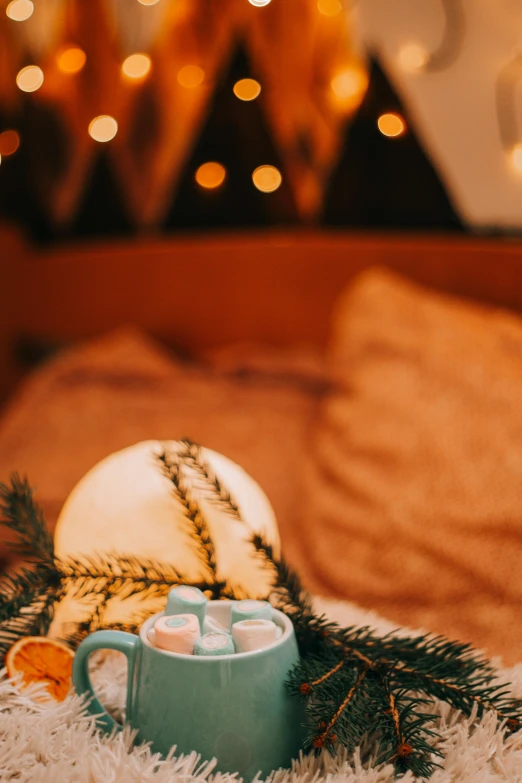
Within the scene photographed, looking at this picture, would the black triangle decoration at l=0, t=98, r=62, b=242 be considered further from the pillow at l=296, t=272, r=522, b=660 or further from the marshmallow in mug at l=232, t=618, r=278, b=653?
the marshmallow in mug at l=232, t=618, r=278, b=653

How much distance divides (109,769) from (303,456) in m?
0.69

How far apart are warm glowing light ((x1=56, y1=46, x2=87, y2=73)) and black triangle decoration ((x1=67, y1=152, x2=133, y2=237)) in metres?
0.20

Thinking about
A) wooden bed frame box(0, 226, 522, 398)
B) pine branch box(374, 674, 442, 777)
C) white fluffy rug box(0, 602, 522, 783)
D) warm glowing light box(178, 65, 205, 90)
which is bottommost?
white fluffy rug box(0, 602, 522, 783)

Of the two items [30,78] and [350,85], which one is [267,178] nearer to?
[350,85]

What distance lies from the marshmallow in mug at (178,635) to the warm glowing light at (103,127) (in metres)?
1.48

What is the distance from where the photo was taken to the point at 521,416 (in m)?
0.80

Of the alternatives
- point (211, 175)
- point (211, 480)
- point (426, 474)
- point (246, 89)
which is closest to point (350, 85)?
point (246, 89)

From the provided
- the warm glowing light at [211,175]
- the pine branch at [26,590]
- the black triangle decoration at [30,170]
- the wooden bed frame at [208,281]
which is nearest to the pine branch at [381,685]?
the pine branch at [26,590]

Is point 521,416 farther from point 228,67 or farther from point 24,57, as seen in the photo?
point 24,57

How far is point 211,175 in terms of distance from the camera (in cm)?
156

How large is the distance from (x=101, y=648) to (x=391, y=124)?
4.05 feet

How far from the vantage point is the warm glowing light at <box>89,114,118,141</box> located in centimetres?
165

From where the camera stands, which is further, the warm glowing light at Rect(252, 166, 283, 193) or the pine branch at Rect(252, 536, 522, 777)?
the warm glowing light at Rect(252, 166, 283, 193)

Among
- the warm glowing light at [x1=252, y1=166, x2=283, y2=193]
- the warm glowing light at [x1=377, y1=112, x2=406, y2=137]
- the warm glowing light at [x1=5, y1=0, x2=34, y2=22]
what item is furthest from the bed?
the warm glowing light at [x1=5, y1=0, x2=34, y2=22]
